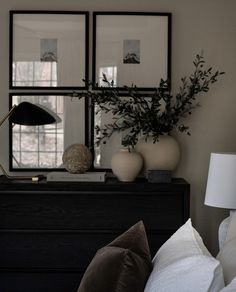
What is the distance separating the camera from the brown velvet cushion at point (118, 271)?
4.43 feet

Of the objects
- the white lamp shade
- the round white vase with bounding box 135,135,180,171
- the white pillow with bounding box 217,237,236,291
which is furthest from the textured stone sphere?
the white pillow with bounding box 217,237,236,291

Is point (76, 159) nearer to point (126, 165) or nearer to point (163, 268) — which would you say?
point (126, 165)

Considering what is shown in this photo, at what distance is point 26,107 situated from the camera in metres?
2.77

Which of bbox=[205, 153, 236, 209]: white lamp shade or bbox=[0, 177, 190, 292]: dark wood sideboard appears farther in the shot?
bbox=[0, 177, 190, 292]: dark wood sideboard

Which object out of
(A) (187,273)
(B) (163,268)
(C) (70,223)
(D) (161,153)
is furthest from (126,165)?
(A) (187,273)

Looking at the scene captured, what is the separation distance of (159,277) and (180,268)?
8 cm

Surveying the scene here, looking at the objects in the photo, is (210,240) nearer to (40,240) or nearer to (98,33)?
(40,240)

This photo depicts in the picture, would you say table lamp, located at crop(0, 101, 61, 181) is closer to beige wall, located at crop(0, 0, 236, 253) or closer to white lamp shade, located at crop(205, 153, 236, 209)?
Result: beige wall, located at crop(0, 0, 236, 253)

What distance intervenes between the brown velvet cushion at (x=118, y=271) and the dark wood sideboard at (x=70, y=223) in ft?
3.88

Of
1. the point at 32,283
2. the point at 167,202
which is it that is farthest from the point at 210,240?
the point at 32,283

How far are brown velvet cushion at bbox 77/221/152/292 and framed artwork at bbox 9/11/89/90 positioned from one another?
168cm

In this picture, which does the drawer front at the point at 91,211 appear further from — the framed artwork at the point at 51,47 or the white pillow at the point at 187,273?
the white pillow at the point at 187,273

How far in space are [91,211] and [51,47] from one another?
1072 millimetres

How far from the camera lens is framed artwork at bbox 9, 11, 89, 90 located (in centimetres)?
295
